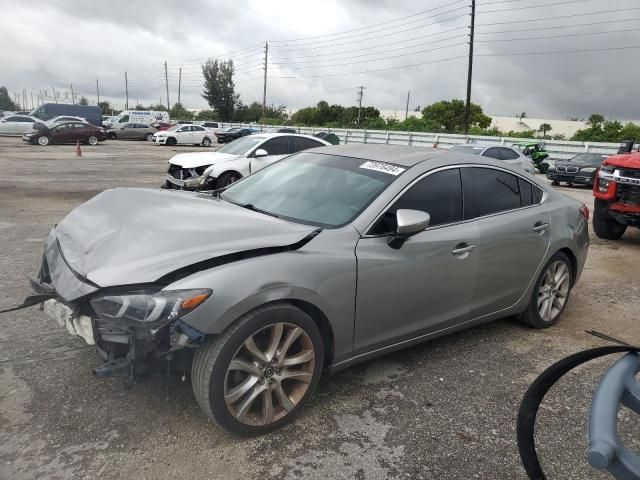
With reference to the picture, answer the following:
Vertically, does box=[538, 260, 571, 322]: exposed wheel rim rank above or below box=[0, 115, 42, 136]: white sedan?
below

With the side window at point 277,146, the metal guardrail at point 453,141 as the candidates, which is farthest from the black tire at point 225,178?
the metal guardrail at point 453,141

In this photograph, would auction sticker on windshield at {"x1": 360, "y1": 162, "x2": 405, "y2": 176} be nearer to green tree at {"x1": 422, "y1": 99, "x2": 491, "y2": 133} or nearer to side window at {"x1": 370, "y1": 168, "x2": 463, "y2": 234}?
side window at {"x1": 370, "y1": 168, "x2": 463, "y2": 234}

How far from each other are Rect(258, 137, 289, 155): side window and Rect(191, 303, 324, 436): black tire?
903 centimetres

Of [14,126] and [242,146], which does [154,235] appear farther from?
[14,126]

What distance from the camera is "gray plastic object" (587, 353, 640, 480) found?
4.27 feet

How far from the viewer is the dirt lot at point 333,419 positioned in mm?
2434

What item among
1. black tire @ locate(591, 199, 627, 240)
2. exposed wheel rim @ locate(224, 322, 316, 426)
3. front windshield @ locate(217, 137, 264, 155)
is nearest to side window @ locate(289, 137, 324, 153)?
front windshield @ locate(217, 137, 264, 155)

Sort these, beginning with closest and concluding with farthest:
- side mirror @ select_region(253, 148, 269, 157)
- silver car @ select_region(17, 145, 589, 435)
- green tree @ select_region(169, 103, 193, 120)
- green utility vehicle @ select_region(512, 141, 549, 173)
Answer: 1. silver car @ select_region(17, 145, 589, 435)
2. side mirror @ select_region(253, 148, 269, 157)
3. green utility vehicle @ select_region(512, 141, 549, 173)
4. green tree @ select_region(169, 103, 193, 120)

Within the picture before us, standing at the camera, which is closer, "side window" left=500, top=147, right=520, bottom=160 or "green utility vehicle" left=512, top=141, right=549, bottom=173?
"side window" left=500, top=147, right=520, bottom=160

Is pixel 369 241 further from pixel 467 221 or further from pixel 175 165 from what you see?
pixel 175 165

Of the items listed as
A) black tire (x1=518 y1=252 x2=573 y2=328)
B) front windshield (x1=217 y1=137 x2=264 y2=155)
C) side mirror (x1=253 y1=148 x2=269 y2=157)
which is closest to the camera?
black tire (x1=518 y1=252 x2=573 y2=328)

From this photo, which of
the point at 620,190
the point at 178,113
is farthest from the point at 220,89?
the point at 620,190

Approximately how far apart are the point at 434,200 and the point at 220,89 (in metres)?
72.8

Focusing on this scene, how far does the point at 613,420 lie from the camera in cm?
139
